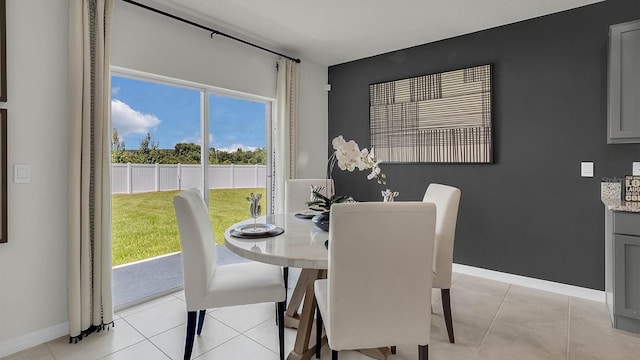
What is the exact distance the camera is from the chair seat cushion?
5.98 feet

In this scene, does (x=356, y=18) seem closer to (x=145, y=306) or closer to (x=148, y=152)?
(x=148, y=152)

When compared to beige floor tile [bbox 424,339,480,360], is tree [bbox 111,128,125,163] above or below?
above

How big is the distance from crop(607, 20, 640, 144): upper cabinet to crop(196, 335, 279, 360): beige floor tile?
9.75 ft

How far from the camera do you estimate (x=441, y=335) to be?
7.37ft

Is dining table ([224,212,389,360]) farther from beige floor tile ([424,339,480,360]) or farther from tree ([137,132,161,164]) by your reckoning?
tree ([137,132,161,164])

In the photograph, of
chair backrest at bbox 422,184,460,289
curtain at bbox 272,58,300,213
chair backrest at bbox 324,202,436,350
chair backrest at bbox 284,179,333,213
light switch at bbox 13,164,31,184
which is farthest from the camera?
curtain at bbox 272,58,300,213

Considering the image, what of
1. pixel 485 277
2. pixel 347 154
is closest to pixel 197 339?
pixel 347 154

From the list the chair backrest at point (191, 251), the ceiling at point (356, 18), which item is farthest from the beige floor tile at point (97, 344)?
the ceiling at point (356, 18)

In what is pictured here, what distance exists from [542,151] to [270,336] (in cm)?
291

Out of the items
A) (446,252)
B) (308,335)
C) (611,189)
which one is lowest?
(308,335)

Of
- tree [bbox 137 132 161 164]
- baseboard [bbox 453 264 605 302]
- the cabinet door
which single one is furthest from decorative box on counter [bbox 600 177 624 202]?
tree [bbox 137 132 161 164]

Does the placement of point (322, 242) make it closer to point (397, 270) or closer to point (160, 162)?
point (397, 270)

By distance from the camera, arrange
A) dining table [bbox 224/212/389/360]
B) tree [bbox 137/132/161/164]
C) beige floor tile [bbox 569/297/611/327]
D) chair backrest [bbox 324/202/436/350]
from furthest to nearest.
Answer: tree [bbox 137/132/161/164] < beige floor tile [bbox 569/297/611/327] < dining table [bbox 224/212/389/360] < chair backrest [bbox 324/202/436/350]

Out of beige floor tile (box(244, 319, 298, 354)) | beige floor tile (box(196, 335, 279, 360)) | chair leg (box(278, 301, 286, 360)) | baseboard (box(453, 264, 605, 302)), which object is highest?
chair leg (box(278, 301, 286, 360))
